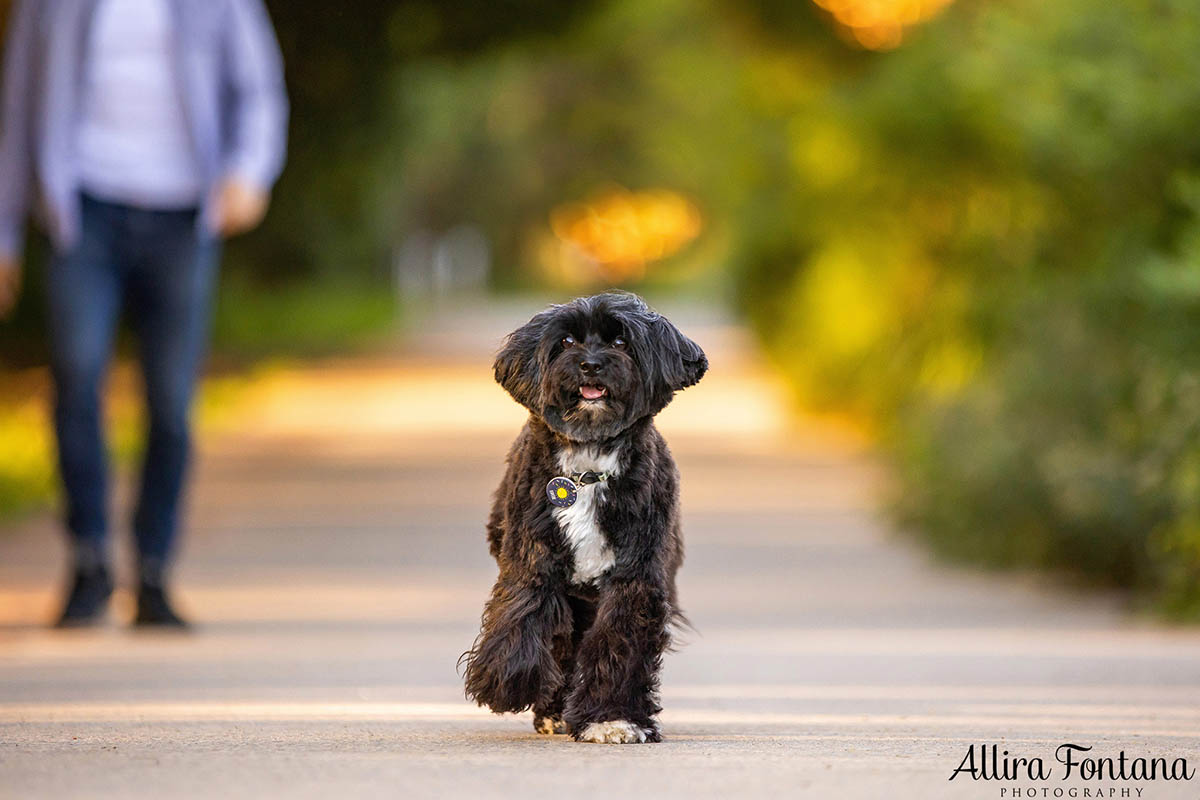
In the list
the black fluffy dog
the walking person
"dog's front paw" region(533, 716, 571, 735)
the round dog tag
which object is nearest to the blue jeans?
the walking person

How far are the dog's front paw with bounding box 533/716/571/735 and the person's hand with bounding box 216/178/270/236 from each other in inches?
125

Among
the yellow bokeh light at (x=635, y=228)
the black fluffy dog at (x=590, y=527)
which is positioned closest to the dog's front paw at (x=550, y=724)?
the black fluffy dog at (x=590, y=527)

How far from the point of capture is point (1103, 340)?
10.7m

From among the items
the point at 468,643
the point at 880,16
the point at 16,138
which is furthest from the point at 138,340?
the point at 880,16

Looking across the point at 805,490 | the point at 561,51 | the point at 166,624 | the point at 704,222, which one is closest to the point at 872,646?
the point at 166,624

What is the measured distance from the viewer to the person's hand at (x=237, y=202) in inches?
304

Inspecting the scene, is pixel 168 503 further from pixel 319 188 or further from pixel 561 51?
pixel 319 188

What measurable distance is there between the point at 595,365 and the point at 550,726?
3.15 ft

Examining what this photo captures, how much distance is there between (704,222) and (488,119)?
28037mm

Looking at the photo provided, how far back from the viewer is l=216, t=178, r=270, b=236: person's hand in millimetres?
7727

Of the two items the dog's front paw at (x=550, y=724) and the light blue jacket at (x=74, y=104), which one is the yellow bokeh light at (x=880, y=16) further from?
the dog's front paw at (x=550, y=724)

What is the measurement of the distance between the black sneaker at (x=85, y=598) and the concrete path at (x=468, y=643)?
0.38 ft

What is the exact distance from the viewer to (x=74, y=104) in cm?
765

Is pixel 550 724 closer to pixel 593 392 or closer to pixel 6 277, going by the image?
pixel 593 392
